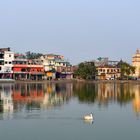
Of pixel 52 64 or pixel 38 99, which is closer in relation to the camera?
pixel 38 99

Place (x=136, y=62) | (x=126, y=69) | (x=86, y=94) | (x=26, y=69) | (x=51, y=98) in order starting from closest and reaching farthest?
1. (x=51, y=98)
2. (x=86, y=94)
3. (x=26, y=69)
4. (x=126, y=69)
5. (x=136, y=62)

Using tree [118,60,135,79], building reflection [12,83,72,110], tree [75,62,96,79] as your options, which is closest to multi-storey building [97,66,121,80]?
tree [118,60,135,79]

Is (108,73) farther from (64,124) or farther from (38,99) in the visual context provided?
(64,124)

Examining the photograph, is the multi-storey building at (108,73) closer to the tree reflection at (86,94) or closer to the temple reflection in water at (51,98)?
the tree reflection at (86,94)

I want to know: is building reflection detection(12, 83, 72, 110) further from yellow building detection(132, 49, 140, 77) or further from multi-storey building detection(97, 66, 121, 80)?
yellow building detection(132, 49, 140, 77)

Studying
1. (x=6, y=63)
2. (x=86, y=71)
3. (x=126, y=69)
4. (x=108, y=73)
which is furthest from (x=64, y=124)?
(x=108, y=73)

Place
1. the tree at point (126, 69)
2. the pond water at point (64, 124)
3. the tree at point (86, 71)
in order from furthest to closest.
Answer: the tree at point (126, 69), the tree at point (86, 71), the pond water at point (64, 124)

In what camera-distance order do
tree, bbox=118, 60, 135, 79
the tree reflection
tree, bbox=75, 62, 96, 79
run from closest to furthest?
the tree reflection < tree, bbox=75, 62, 96, 79 < tree, bbox=118, 60, 135, 79

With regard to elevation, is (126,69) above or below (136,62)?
below

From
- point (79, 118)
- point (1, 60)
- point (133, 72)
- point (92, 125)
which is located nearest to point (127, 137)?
point (92, 125)

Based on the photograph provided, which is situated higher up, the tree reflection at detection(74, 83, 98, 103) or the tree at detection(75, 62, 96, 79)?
the tree at detection(75, 62, 96, 79)

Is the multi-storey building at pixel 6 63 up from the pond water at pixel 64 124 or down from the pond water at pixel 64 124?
up

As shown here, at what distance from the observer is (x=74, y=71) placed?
85250 mm

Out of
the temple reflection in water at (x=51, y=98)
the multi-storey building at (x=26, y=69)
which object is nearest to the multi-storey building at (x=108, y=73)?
the multi-storey building at (x=26, y=69)
